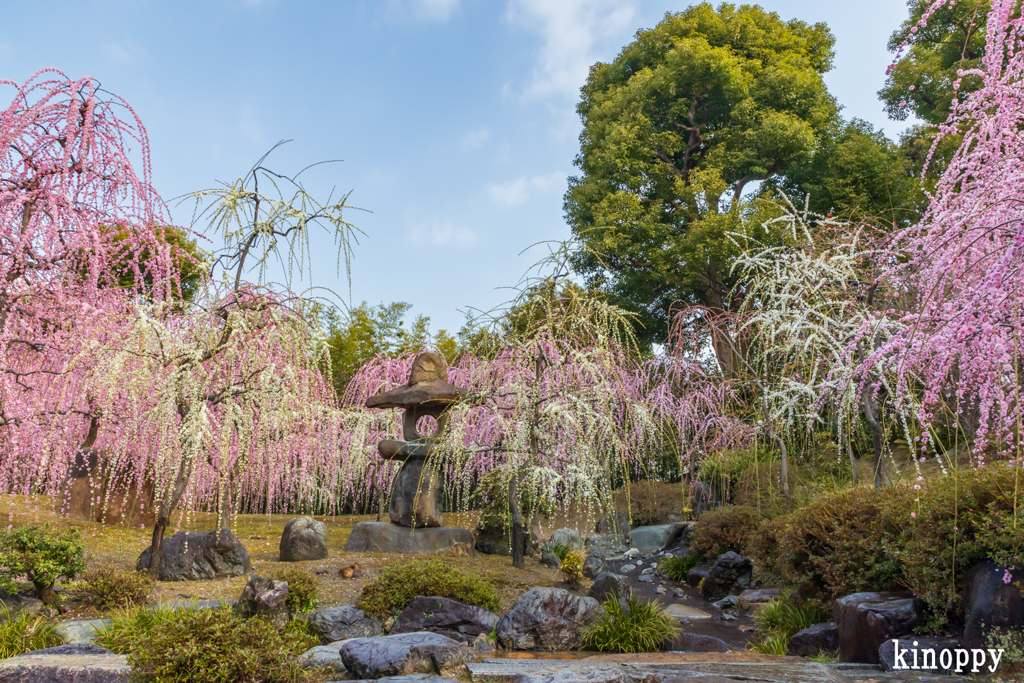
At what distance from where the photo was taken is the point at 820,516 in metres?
6.64

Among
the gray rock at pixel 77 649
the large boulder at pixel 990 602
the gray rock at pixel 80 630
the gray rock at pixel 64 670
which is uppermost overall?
the large boulder at pixel 990 602

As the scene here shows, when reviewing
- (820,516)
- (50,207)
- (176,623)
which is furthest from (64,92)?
(820,516)

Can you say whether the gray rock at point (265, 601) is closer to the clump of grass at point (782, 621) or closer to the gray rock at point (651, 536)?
the clump of grass at point (782, 621)

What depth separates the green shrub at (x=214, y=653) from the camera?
3938 millimetres

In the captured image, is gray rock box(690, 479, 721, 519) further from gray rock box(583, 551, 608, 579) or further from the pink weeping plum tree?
the pink weeping plum tree

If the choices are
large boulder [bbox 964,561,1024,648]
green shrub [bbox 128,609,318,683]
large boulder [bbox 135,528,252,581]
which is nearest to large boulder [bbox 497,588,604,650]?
green shrub [bbox 128,609,318,683]

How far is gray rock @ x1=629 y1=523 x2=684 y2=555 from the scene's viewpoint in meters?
14.6

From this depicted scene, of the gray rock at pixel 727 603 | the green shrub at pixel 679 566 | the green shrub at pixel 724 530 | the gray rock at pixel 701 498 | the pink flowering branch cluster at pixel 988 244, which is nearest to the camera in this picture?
the pink flowering branch cluster at pixel 988 244

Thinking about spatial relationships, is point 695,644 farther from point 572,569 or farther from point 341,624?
point 341,624

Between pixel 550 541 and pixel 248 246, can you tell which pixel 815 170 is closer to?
pixel 550 541

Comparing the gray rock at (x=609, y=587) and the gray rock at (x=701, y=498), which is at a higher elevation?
the gray rock at (x=701, y=498)

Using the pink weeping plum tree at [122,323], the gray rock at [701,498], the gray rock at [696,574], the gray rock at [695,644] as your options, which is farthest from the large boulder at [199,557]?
the gray rock at [701,498]

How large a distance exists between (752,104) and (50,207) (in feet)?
59.9

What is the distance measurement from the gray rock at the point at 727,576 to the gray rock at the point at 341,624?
Answer: 5.91 meters
